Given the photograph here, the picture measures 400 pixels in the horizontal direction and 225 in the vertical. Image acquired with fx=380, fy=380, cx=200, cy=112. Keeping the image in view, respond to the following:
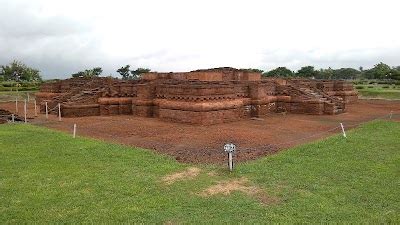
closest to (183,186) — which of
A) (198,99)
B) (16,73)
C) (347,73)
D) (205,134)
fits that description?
(205,134)

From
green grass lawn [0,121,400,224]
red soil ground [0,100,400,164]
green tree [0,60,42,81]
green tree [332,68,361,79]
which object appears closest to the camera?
green grass lawn [0,121,400,224]

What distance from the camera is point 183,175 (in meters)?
7.37

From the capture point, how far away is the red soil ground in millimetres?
9648

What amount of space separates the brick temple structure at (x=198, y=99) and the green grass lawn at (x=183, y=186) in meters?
5.70

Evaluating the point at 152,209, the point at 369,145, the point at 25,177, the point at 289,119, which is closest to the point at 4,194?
the point at 25,177

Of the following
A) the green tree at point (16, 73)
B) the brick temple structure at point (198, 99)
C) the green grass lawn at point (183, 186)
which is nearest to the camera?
the green grass lawn at point (183, 186)

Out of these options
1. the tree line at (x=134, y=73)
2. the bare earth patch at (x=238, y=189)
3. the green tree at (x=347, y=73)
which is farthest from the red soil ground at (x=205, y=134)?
the green tree at (x=347, y=73)

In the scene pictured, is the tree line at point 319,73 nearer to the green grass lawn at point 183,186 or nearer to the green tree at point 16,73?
the green tree at point 16,73

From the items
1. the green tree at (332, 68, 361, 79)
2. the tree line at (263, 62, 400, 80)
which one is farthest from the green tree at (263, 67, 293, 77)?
the green tree at (332, 68, 361, 79)

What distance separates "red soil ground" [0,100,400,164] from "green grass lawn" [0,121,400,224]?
790mm

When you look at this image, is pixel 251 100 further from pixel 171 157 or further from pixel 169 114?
pixel 171 157

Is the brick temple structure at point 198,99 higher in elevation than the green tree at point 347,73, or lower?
lower

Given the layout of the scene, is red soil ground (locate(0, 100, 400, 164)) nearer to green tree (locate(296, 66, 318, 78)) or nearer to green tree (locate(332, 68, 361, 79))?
green tree (locate(296, 66, 318, 78))

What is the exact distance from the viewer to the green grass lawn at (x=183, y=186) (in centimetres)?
536
